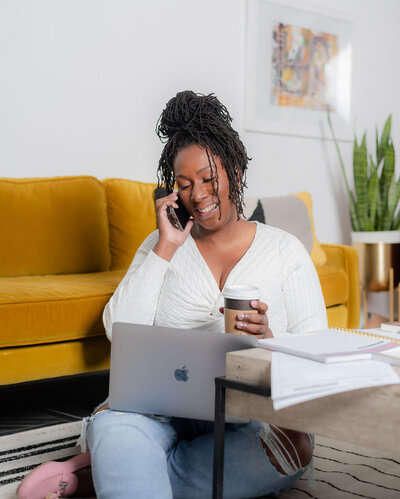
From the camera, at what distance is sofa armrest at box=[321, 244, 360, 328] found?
301 cm

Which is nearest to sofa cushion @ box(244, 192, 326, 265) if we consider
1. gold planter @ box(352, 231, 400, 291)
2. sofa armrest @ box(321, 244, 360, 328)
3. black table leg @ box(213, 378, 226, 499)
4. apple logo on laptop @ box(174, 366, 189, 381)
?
sofa armrest @ box(321, 244, 360, 328)

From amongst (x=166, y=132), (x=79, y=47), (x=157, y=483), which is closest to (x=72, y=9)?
(x=79, y=47)

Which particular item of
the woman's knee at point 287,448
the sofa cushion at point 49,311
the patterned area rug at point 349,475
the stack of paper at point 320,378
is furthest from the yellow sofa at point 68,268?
the stack of paper at point 320,378

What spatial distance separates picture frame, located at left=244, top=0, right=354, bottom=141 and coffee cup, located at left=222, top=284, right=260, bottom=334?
2669mm

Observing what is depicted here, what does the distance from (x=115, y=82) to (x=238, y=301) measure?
230 centimetres

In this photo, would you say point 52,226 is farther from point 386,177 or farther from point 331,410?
point 386,177

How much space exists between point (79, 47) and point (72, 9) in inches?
7.0

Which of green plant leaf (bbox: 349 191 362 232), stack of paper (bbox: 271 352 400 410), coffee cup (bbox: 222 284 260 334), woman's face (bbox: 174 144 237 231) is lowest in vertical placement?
stack of paper (bbox: 271 352 400 410)

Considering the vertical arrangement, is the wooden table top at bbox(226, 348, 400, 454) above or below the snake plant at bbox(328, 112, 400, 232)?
below

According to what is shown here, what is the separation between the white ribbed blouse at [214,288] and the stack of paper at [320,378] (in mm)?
537

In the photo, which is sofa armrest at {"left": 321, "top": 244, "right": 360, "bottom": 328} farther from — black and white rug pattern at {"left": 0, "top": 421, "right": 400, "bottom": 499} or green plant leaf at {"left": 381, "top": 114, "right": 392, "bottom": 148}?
black and white rug pattern at {"left": 0, "top": 421, "right": 400, "bottom": 499}

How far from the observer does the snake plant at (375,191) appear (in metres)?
3.70

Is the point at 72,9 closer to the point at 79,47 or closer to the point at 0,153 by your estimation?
the point at 79,47

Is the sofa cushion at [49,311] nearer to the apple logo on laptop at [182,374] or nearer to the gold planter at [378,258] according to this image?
the apple logo on laptop at [182,374]
